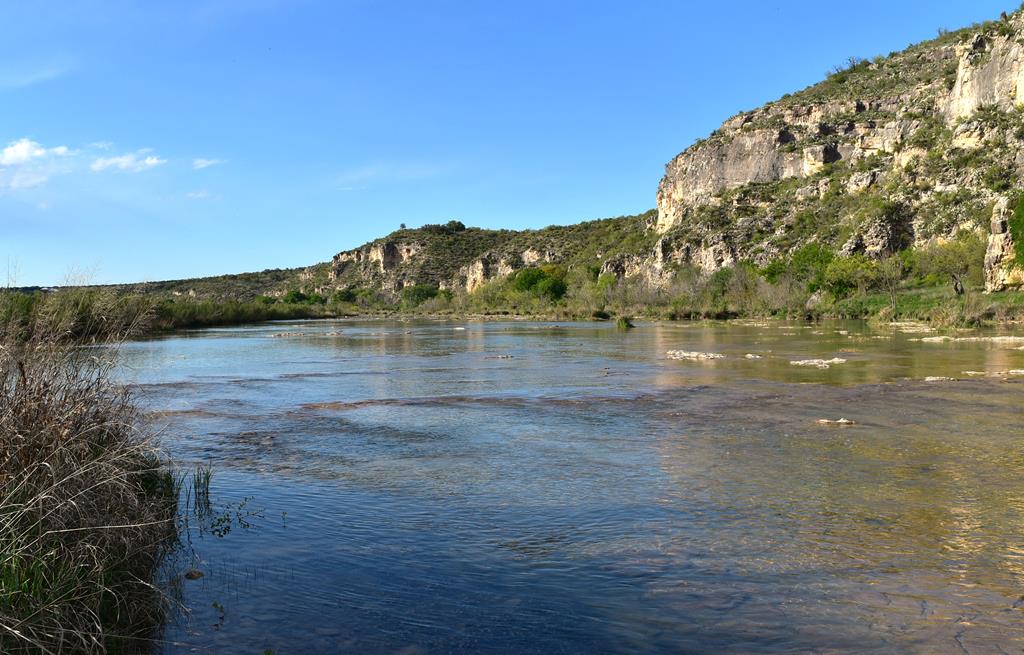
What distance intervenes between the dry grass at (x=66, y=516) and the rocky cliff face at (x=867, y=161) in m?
64.7

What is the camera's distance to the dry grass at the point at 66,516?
198 inches

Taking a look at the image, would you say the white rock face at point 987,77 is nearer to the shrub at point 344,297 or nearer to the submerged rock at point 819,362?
the submerged rock at point 819,362

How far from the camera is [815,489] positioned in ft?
34.7

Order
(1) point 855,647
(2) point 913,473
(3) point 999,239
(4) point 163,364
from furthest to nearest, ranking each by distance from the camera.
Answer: (3) point 999,239
(4) point 163,364
(2) point 913,473
(1) point 855,647

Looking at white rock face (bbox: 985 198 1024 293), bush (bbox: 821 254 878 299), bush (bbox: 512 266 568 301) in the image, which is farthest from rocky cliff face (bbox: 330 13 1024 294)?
bush (bbox: 821 254 878 299)

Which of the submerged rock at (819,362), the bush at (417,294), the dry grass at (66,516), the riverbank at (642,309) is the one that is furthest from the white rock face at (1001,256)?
the bush at (417,294)

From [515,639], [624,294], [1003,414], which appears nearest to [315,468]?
[515,639]

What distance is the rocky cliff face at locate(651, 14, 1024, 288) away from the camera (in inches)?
3420

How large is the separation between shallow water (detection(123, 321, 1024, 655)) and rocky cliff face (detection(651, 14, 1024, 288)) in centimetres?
5318

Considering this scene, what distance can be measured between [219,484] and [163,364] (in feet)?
80.5

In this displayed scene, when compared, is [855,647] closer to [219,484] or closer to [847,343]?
[219,484]

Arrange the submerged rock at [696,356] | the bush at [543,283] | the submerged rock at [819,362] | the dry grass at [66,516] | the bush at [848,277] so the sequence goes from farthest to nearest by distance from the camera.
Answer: the bush at [543,283], the bush at [848,277], the submerged rock at [696,356], the submerged rock at [819,362], the dry grass at [66,516]

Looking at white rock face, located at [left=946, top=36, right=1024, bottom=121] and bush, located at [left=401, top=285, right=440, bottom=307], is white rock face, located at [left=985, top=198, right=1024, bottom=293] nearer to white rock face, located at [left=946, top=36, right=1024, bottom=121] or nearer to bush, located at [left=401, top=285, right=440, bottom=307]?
white rock face, located at [left=946, top=36, right=1024, bottom=121]

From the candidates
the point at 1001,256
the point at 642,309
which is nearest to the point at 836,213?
the point at 642,309
